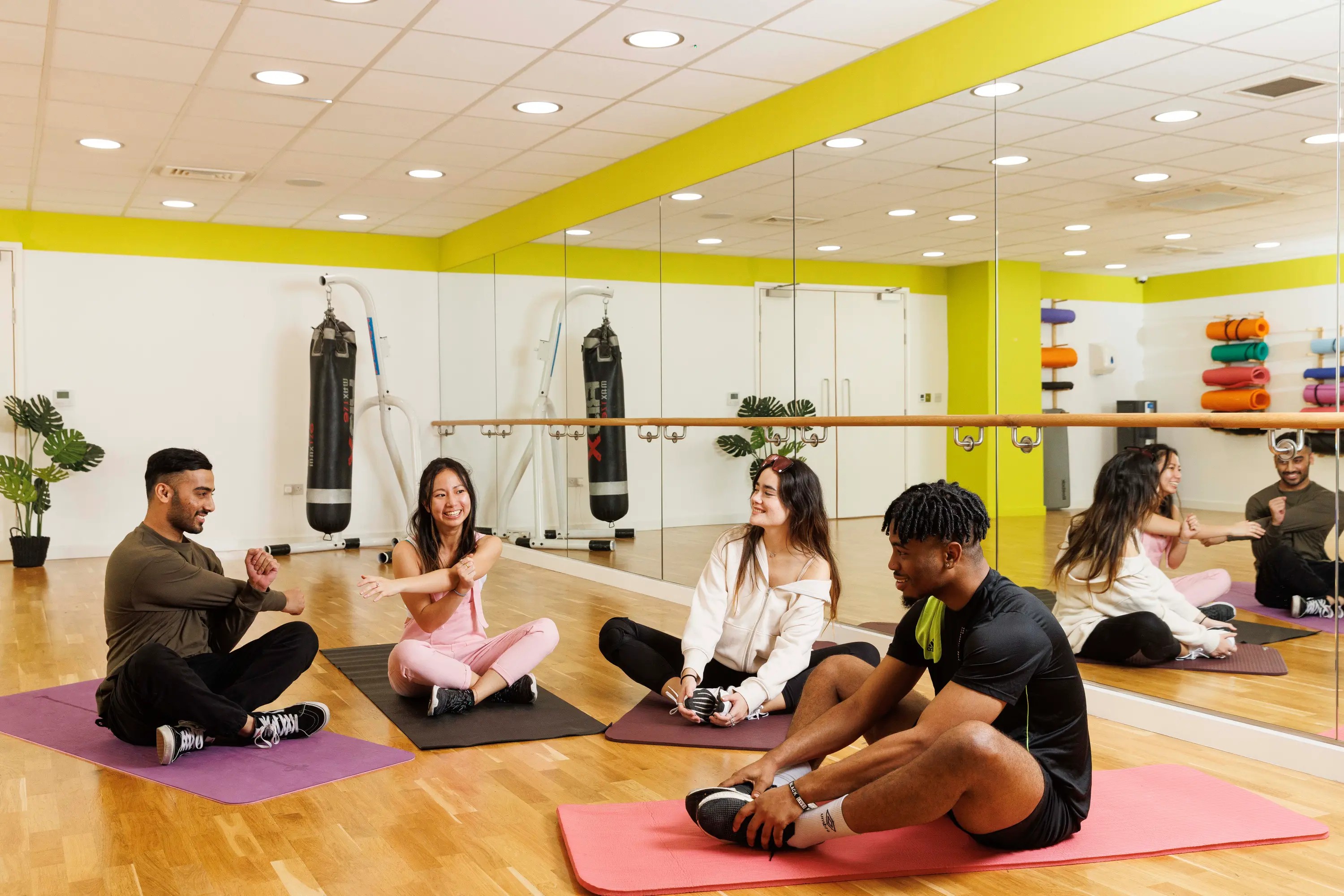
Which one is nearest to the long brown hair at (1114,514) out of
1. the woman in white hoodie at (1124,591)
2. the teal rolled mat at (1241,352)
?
the woman in white hoodie at (1124,591)

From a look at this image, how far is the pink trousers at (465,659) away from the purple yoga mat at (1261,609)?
2036 mm

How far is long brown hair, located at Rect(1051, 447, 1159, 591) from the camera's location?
3373mm

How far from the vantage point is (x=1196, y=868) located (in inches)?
Answer: 91.2

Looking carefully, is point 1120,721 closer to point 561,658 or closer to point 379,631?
point 561,658

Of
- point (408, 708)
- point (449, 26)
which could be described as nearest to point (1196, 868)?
point (408, 708)

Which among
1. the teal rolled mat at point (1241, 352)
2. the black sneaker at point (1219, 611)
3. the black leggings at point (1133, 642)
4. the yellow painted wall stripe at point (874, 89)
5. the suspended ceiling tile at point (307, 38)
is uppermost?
the suspended ceiling tile at point (307, 38)

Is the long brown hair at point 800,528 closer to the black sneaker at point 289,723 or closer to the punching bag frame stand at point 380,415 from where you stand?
the black sneaker at point 289,723

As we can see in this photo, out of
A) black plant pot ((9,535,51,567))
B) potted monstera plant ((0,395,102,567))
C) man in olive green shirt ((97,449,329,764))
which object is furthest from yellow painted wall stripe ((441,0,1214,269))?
black plant pot ((9,535,51,567))

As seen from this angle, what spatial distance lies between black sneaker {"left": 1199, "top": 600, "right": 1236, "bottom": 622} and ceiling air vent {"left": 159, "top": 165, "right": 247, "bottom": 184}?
5398mm

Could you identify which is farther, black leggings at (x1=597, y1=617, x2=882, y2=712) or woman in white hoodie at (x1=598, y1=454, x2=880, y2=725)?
black leggings at (x1=597, y1=617, x2=882, y2=712)

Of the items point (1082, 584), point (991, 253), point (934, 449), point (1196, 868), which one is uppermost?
point (991, 253)

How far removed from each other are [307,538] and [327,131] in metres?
3.69

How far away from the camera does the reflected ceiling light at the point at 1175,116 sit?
3.12m

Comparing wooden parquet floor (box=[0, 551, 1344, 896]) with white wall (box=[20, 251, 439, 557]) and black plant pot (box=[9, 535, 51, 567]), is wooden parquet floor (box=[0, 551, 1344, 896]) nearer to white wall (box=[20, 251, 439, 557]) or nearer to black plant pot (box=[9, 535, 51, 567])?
black plant pot (box=[9, 535, 51, 567])
